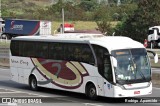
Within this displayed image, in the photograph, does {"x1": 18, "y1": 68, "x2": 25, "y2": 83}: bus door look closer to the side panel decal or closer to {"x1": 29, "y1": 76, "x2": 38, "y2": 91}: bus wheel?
{"x1": 29, "y1": 76, "x2": 38, "y2": 91}: bus wheel

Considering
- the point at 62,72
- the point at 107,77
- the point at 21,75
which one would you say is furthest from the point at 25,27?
the point at 107,77

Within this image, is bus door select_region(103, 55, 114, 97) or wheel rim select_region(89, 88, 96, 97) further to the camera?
wheel rim select_region(89, 88, 96, 97)

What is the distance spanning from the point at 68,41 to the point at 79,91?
227 centimetres

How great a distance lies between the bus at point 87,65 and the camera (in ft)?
61.4

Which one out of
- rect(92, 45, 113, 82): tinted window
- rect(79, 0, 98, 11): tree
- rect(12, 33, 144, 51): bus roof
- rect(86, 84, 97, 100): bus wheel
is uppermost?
rect(79, 0, 98, 11): tree

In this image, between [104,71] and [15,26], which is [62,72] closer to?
[104,71]

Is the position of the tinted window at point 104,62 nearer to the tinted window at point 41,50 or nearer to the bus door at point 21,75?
the tinted window at point 41,50

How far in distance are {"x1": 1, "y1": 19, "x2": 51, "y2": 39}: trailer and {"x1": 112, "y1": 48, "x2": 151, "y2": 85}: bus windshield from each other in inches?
2097

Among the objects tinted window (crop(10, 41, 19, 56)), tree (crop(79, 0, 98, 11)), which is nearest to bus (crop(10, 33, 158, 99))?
tinted window (crop(10, 41, 19, 56))

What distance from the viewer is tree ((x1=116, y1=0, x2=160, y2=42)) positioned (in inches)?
2623

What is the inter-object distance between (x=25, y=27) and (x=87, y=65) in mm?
59272

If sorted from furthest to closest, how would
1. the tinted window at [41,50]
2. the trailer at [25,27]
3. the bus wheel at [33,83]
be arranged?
the trailer at [25,27] → the bus wheel at [33,83] → the tinted window at [41,50]

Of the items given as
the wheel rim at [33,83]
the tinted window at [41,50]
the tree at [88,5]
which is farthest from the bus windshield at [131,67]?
the tree at [88,5]

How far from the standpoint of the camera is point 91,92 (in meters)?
19.9
